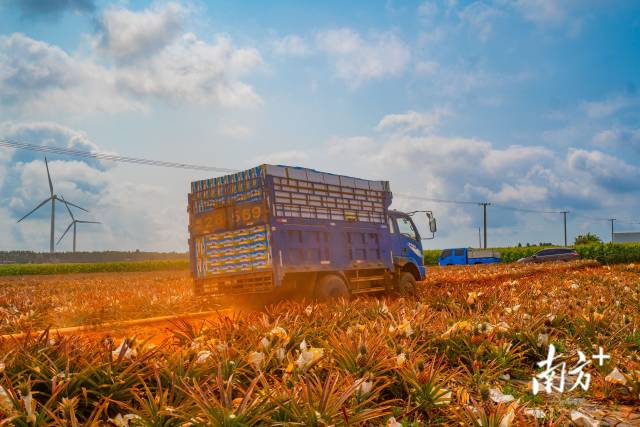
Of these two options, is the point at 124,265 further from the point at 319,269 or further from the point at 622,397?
the point at 622,397

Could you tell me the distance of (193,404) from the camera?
4199mm

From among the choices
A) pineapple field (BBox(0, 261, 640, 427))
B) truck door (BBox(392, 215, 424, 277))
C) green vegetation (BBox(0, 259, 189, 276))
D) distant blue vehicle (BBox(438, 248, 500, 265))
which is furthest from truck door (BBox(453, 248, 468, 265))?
pineapple field (BBox(0, 261, 640, 427))

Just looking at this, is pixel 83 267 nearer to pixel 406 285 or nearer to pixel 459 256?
pixel 459 256

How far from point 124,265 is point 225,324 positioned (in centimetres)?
5714

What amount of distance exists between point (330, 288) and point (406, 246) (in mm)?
4607

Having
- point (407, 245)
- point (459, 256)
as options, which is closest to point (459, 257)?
point (459, 256)

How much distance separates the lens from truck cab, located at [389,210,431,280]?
1650cm

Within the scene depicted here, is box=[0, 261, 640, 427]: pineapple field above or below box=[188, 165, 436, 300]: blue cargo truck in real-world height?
below

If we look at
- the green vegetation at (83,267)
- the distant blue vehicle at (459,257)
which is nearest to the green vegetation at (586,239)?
the distant blue vehicle at (459,257)

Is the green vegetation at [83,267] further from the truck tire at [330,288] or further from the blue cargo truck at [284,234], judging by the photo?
the truck tire at [330,288]

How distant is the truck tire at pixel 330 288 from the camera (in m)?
13.1

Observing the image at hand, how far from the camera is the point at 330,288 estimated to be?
13258mm

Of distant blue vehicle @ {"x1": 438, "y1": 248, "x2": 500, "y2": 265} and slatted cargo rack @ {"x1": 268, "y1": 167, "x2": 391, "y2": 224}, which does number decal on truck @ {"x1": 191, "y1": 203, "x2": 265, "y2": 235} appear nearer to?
slatted cargo rack @ {"x1": 268, "y1": 167, "x2": 391, "y2": 224}

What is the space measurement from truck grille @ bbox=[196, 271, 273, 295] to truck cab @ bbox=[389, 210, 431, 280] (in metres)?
5.24
